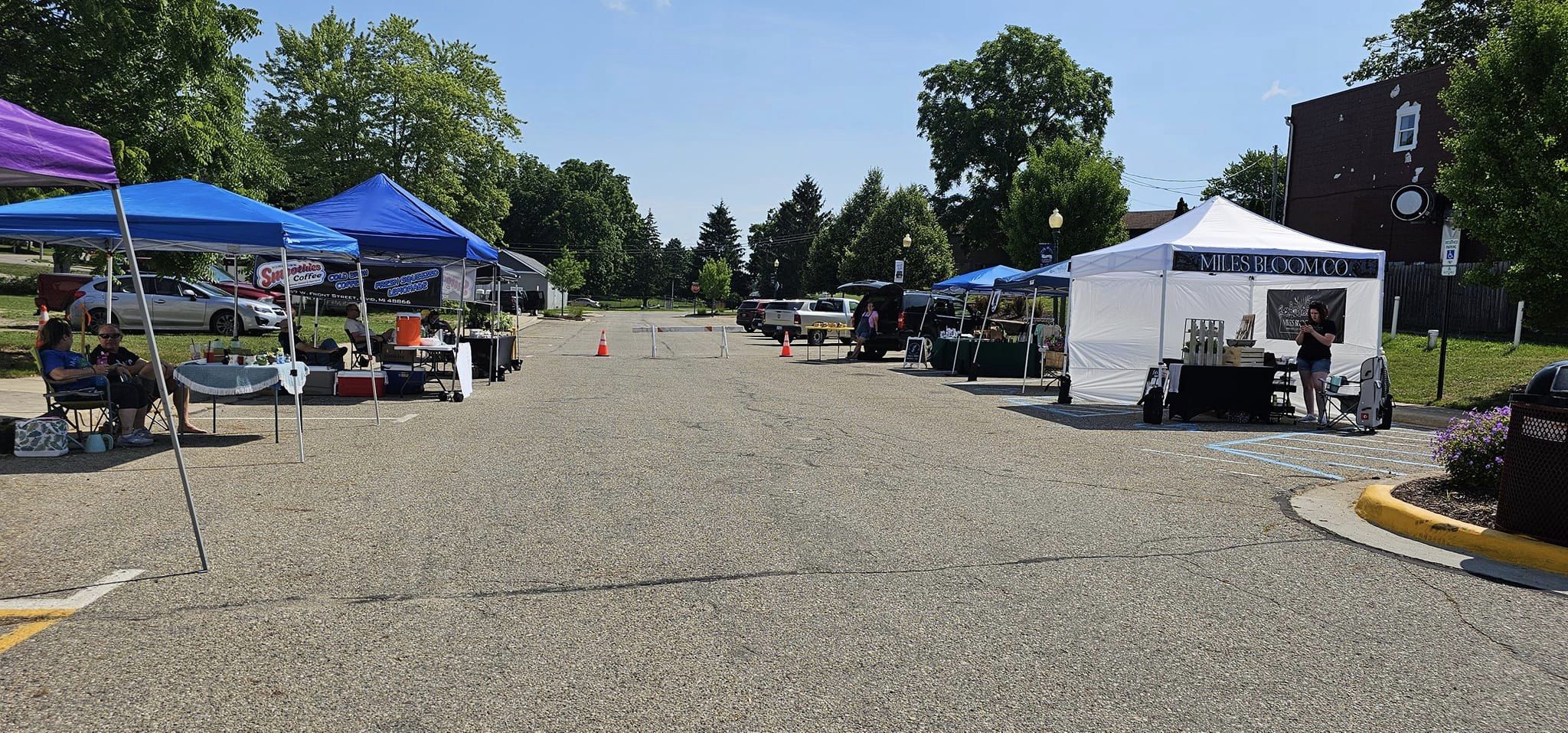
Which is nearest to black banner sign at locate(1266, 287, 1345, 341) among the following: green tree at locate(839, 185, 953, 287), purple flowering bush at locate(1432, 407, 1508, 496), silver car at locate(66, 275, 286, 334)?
purple flowering bush at locate(1432, 407, 1508, 496)

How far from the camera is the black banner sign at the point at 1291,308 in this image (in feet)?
55.5

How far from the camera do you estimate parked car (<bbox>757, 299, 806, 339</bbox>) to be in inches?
1499

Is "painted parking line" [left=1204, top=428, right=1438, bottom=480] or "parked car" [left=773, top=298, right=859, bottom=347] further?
"parked car" [left=773, top=298, right=859, bottom=347]

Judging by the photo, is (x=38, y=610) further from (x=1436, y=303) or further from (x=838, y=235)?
(x=838, y=235)

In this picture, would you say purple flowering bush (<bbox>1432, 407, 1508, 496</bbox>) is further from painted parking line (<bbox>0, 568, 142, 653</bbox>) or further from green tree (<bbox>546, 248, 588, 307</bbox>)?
green tree (<bbox>546, 248, 588, 307</bbox>)

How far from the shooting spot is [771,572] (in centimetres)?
556

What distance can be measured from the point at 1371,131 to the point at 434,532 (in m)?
34.4

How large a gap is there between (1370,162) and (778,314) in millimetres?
20371

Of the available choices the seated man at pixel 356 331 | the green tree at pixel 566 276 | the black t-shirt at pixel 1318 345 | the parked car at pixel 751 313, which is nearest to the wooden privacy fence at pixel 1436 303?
the black t-shirt at pixel 1318 345

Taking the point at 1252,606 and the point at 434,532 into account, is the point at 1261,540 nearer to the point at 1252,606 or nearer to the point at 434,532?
the point at 1252,606

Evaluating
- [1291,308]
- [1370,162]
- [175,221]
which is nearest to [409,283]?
[175,221]

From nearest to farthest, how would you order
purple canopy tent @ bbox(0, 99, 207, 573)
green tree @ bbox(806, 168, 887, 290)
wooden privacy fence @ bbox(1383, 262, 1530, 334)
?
purple canopy tent @ bbox(0, 99, 207, 573) → wooden privacy fence @ bbox(1383, 262, 1530, 334) → green tree @ bbox(806, 168, 887, 290)

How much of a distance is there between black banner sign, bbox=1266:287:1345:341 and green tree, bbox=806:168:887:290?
55614 mm

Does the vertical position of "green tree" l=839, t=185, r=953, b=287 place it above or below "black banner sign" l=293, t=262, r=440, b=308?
above
